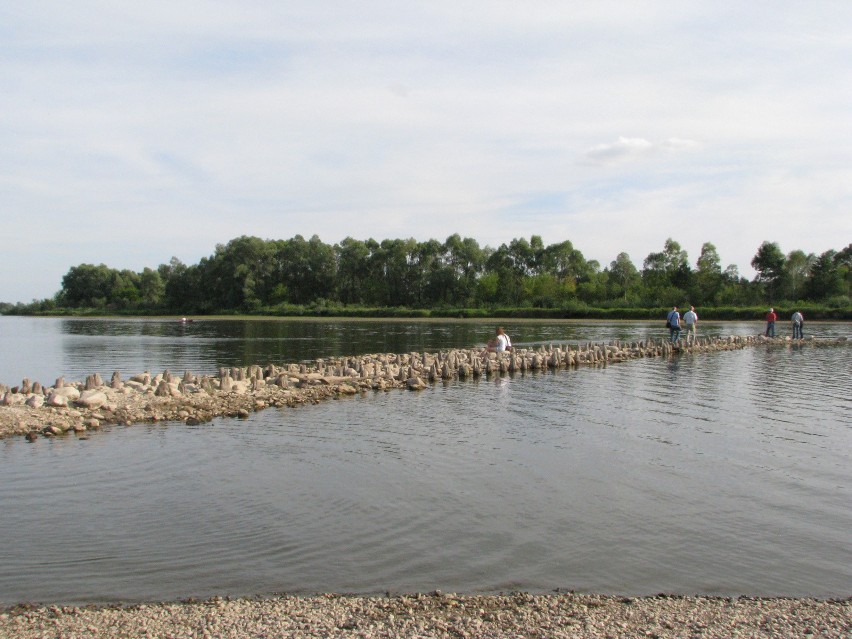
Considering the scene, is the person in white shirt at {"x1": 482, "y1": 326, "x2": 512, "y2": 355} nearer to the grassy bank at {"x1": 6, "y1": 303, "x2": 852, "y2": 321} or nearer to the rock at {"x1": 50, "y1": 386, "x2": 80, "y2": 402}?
the rock at {"x1": 50, "y1": 386, "x2": 80, "y2": 402}

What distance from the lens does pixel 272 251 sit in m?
131

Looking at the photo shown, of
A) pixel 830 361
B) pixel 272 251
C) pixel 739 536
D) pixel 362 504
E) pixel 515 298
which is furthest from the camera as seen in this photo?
pixel 272 251

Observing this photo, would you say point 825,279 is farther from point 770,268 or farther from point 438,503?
point 438,503

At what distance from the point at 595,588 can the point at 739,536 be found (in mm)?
2921

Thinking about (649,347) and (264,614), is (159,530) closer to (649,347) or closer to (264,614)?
(264,614)

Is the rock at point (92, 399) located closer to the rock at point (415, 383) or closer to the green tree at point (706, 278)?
the rock at point (415, 383)

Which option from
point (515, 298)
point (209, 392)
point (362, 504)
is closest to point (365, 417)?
point (209, 392)

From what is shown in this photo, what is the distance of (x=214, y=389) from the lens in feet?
74.5

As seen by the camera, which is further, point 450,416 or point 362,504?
point 450,416

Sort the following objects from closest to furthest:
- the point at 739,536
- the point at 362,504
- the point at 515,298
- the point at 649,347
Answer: the point at 739,536 < the point at 362,504 < the point at 649,347 < the point at 515,298

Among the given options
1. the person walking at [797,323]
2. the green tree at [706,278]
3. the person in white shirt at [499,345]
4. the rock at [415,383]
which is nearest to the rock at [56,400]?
the rock at [415,383]

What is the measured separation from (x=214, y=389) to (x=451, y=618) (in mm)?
16932

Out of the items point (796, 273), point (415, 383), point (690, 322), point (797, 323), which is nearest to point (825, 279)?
point (796, 273)

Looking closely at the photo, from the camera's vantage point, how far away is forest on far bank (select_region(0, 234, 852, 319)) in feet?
339
